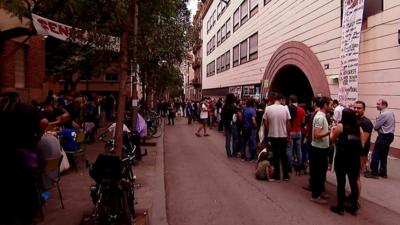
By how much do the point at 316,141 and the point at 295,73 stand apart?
17.9m

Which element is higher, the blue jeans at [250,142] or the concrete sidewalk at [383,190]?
the blue jeans at [250,142]

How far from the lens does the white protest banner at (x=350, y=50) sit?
41.3 ft

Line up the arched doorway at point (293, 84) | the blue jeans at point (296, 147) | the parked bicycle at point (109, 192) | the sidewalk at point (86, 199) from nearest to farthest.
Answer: the parked bicycle at point (109, 192) → the sidewalk at point (86, 199) → the blue jeans at point (296, 147) → the arched doorway at point (293, 84)

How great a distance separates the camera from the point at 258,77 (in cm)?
2947

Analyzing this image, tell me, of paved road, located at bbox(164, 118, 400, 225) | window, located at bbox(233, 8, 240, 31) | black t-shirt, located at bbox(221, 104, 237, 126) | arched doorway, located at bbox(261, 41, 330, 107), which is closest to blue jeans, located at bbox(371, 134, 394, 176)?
paved road, located at bbox(164, 118, 400, 225)

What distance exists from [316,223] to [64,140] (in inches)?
238

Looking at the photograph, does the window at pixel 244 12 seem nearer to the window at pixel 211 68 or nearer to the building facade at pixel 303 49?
the building facade at pixel 303 49

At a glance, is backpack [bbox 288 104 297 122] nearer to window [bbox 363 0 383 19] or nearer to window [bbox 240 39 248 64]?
window [bbox 363 0 383 19]

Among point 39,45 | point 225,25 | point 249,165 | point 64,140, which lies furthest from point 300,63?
point 225,25

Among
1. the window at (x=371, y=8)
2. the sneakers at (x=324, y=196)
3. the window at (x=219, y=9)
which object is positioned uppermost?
the window at (x=219, y=9)

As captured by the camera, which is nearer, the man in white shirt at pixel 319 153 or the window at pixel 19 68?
the man in white shirt at pixel 319 153

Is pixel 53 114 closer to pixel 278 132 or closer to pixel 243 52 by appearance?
pixel 278 132

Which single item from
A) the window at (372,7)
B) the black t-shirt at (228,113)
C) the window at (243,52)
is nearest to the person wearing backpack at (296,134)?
the black t-shirt at (228,113)

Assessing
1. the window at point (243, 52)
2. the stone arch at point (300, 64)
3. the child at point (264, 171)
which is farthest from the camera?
the window at point (243, 52)
